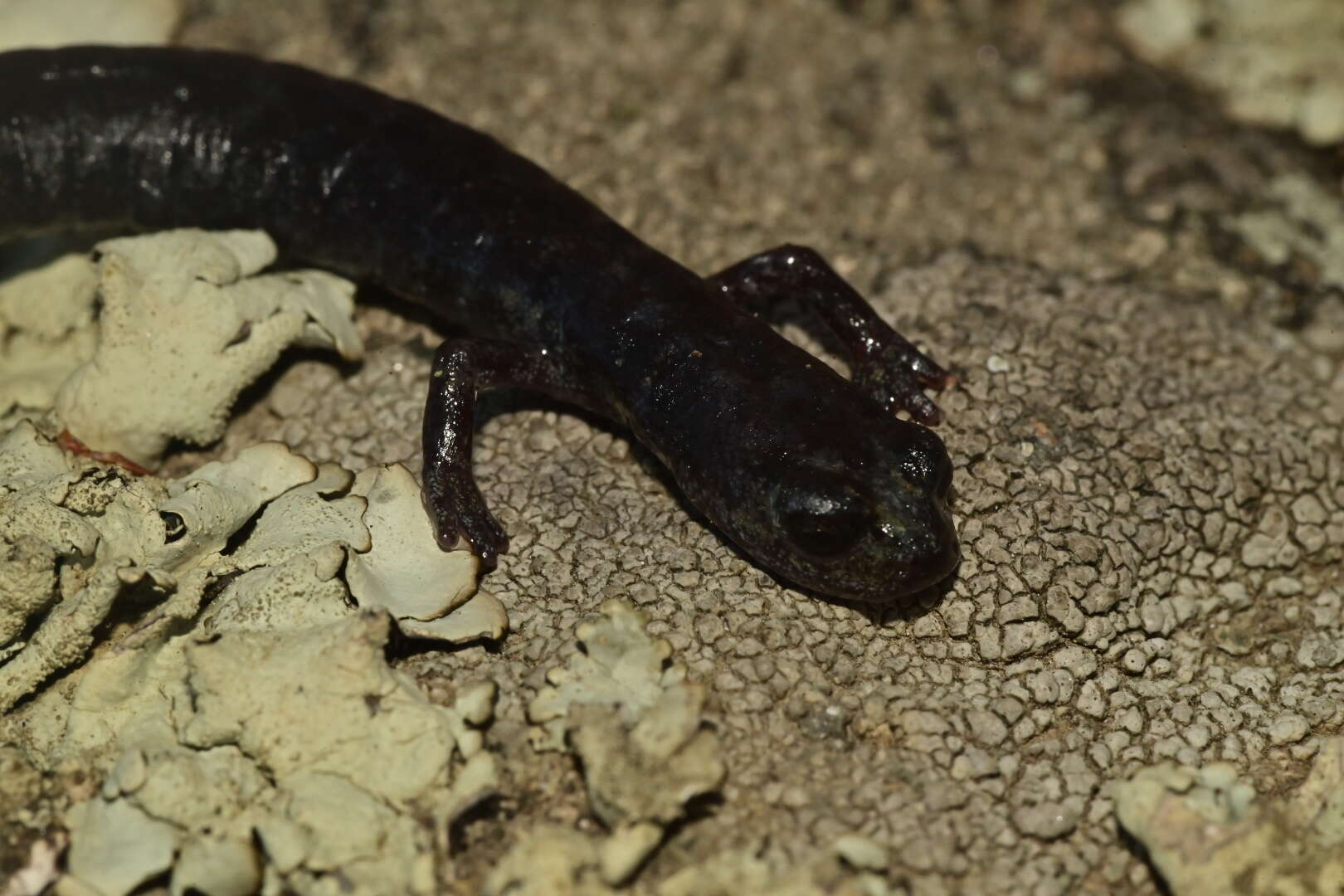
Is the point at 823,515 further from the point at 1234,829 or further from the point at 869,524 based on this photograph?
the point at 1234,829

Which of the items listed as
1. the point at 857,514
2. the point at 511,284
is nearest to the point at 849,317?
the point at 857,514

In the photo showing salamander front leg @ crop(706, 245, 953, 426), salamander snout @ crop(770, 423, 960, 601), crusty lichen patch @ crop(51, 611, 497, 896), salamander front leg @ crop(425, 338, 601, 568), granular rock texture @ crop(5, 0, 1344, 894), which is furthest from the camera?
salamander front leg @ crop(706, 245, 953, 426)

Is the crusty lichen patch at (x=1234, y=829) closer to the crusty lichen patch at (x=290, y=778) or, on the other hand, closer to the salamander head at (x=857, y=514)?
the salamander head at (x=857, y=514)

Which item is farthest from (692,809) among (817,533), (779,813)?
(817,533)

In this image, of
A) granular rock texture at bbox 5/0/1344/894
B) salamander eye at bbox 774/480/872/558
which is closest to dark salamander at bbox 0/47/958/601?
salamander eye at bbox 774/480/872/558

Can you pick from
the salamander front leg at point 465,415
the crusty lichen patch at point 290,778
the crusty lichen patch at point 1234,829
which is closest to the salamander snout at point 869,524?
the crusty lichen patch at point 1234,829

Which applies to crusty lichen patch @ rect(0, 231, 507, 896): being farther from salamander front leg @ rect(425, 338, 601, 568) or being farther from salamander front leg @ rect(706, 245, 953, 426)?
salamander front leg @ rect(706, 245, 953, 426)
